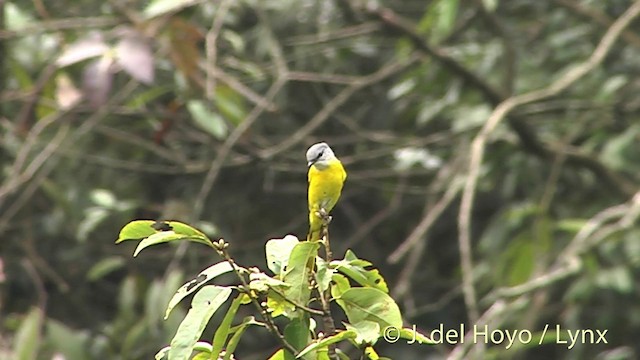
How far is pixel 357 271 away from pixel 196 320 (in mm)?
231

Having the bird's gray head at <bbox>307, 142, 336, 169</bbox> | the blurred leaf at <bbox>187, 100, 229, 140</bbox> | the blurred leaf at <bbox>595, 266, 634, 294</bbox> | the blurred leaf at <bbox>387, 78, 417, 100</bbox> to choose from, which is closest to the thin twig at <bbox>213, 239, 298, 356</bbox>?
the bird's gray head at <bbox>307, 142, 336, 169</bbox>

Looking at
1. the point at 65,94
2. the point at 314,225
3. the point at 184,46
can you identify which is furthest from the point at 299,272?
the point at 65,94

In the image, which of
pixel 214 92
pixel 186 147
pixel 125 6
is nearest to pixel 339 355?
pixel 214 92

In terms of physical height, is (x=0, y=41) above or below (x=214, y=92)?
above

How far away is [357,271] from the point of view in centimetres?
148

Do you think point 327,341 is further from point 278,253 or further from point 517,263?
point 517,263

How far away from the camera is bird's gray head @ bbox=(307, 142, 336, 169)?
8.00ft

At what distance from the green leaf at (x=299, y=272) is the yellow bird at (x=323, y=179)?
0.79 m

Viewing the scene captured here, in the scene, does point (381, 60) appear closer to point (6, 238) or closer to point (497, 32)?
point (497, 32)

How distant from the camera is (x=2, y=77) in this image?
3.76m

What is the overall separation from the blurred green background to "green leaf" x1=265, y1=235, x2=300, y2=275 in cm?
137

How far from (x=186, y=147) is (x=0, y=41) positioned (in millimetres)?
919

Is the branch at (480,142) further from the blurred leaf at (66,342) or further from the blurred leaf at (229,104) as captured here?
the blurred leaf at (66,342)

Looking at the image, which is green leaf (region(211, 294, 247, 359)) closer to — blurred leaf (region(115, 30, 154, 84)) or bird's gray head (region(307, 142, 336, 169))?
bird's gray head (region(307, 142, 336, 169))
